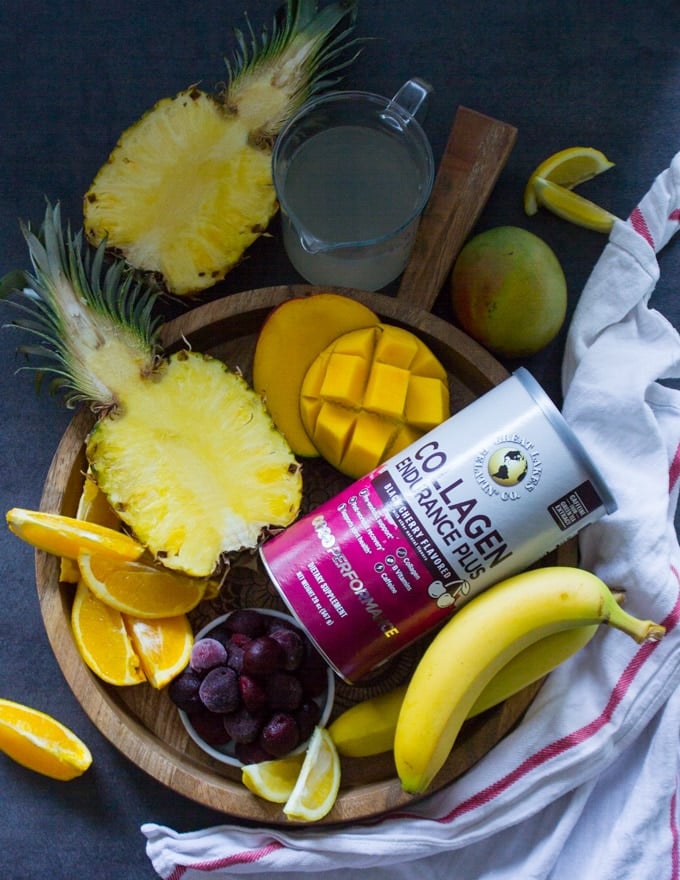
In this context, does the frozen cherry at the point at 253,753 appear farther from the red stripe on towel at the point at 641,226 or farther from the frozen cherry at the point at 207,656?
the red stripe on towel at the point at 641,226

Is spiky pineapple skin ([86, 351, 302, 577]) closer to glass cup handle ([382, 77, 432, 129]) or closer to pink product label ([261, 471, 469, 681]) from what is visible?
pink product label ([261, 471, 469, 681])

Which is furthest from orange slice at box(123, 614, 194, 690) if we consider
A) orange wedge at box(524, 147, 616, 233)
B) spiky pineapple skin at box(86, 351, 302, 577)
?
orange wedge at box(524, 147, 616, 233)

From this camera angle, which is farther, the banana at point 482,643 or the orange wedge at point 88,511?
the orange wedge at point 88,511

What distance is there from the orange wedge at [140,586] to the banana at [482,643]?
312 millimetres

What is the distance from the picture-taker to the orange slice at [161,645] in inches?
41.1

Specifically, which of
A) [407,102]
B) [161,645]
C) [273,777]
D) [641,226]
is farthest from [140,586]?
[641,226]

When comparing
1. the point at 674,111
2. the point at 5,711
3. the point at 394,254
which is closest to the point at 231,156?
the point at 394,254

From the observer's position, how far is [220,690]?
0.99 m

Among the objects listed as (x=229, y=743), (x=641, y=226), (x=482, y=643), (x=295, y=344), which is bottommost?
(x=229, y=743)

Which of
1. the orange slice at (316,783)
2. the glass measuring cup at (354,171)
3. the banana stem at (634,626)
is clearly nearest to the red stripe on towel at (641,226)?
the glass measuring cup at (354,171)

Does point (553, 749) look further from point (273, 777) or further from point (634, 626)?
point (273, 777)

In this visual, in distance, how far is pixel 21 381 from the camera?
1199mm

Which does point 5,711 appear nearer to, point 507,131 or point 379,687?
point 379,687

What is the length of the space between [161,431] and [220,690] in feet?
1.06
